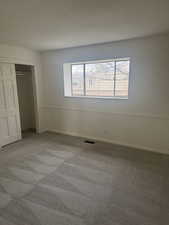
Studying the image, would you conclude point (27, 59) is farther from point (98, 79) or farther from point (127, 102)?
point (127, 102)

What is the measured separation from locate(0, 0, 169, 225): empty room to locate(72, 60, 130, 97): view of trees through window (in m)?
0.03

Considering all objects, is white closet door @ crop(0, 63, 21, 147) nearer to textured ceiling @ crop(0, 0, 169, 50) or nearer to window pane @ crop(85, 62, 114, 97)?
textured ceiling @ crop(0, 0, 169, 50)

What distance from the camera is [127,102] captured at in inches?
139

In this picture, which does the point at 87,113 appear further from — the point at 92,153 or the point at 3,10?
the point at 3,10

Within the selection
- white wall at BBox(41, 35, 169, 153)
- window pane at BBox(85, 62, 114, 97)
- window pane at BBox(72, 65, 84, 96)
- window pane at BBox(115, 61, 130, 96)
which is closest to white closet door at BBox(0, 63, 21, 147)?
→ white wall at BBox(41, 35, 169, 153)

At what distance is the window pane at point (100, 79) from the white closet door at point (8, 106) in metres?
2.07

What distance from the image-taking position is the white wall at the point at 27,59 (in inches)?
140

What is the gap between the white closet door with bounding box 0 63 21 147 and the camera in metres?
3.64

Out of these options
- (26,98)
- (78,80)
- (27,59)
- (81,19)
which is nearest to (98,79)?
(78,80)

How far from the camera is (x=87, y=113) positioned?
4.14 m

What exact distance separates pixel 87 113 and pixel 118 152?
1.40 meters

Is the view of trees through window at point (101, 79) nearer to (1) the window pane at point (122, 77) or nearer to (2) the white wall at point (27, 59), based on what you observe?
(1) the window pane at point (122, 77)

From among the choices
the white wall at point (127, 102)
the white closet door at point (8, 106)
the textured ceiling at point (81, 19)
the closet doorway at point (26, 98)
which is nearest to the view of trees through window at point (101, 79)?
the white wall at point (127, 102)

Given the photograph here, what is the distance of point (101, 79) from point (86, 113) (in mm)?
1054
